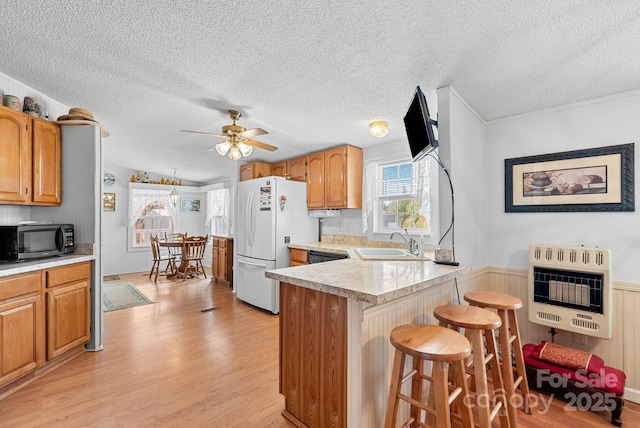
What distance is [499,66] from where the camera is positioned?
6.16 feet

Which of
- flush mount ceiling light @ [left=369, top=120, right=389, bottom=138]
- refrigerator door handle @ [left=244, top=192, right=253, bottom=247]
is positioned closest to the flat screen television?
flush mount ceiling light @ [left=369, top=120, right=389, bottom=138]

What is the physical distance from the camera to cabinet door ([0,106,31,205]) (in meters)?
2.23

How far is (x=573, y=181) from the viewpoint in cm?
238

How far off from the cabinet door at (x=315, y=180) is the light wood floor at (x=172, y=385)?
66.1 inches

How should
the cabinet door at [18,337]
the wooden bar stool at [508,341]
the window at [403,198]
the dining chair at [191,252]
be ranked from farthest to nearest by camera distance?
1. the dining chair at [191,252]
2. the window at [403,198]
3. the cabinet door at [18,337]
4. the wooden bar stool at [508,341]

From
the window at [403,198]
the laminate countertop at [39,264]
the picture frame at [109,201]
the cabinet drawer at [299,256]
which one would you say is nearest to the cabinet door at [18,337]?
the laminate countertop at [39,264]

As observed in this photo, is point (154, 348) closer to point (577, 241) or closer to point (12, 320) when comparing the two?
point (12, 320)

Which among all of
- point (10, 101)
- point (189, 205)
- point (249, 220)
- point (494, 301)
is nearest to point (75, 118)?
point (10, 101)

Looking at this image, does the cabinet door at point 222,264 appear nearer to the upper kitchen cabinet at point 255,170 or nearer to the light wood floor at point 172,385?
the upper kitchen cabinet at point 255,170

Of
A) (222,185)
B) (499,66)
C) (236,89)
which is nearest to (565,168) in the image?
(499,66)

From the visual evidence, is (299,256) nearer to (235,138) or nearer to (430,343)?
(235,138)

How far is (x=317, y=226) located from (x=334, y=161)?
1.07 meters

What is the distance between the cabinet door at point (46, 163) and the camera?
2484 mm

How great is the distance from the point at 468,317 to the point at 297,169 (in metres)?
3.31
